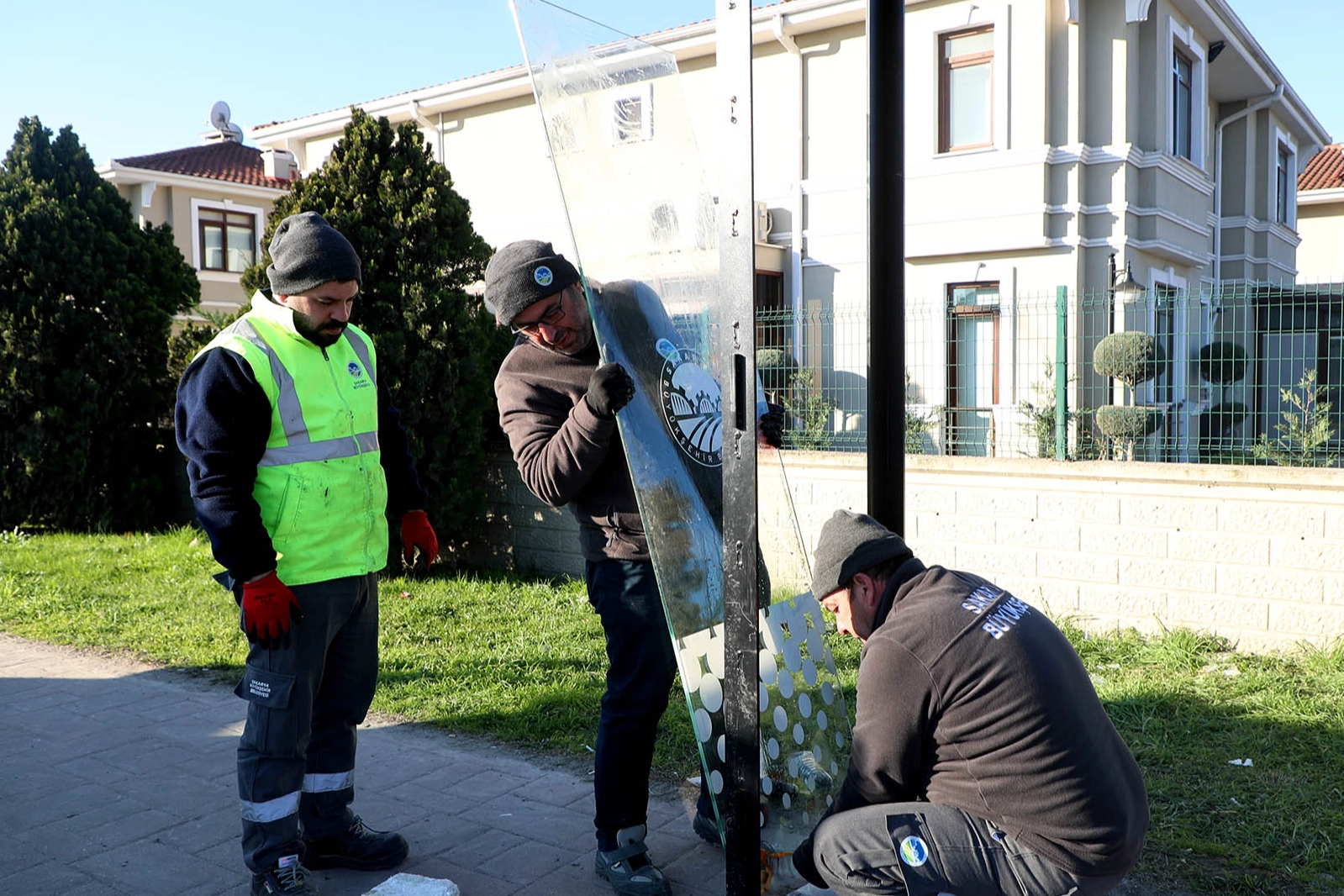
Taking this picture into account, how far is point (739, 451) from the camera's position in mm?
2641

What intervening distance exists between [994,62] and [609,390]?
12.2 m

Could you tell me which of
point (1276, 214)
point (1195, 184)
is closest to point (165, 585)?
point (1195, 184)

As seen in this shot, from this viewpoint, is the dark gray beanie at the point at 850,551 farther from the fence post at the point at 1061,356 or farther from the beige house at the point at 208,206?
the beige house at the point at 208,206

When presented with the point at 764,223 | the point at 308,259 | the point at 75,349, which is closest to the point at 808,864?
the point at 308,259

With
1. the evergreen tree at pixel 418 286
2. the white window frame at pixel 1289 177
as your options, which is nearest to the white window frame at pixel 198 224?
the evergreen tree at pixel 418 286

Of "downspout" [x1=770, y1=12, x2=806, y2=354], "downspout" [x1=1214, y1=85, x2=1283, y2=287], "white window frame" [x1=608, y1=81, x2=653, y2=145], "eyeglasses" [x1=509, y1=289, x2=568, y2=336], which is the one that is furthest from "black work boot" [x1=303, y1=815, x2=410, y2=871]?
"downspout" [x1=1214, y1=85, x2=1283, y2=287]

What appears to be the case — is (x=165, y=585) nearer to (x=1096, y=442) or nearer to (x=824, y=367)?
(x=824, y=367)

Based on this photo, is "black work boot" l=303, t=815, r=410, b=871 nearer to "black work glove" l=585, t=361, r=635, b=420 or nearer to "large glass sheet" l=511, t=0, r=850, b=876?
"large glass sheet" l=511, t=0, r=850, b=876

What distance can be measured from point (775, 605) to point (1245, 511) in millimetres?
3519

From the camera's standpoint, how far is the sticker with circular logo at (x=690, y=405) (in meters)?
3.17

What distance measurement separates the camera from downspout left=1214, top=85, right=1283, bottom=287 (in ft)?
56.9

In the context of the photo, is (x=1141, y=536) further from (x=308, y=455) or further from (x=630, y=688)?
(x=308, y=455)

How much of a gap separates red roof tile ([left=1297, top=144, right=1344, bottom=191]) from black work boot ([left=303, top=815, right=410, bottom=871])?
25644mm

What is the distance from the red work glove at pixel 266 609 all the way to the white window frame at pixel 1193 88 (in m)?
13.9
